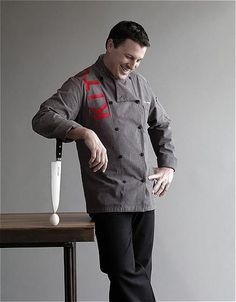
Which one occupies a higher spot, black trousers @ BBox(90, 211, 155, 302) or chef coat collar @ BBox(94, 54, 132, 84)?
chef coat collar @ BBox(94, 54, 132, 84)

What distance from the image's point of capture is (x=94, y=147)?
1.65 metres

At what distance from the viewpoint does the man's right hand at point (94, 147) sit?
65.2 inches

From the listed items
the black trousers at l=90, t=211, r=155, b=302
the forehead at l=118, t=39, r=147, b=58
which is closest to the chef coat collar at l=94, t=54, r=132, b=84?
the forehead at l=118, t=39, r=147, b=58

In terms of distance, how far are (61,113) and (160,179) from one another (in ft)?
1.43

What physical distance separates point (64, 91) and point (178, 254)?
1.57m

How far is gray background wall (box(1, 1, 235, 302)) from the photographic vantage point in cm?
308

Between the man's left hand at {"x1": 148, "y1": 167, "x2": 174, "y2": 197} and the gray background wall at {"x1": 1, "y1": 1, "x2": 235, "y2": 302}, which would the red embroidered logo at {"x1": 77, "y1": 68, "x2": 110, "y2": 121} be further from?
the gray background wall at {"x1": 1, "y1": 1, "x2": 235, "y2": 302}

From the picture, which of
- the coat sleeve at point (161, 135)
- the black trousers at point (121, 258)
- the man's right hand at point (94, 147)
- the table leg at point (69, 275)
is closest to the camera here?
the man's right hand at point (94, 147)

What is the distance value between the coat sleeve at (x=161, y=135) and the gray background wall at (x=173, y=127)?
1.00m

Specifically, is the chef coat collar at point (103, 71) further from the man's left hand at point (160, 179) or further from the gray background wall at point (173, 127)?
the gray background wall at point (173, 127)

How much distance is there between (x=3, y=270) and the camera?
315 cm

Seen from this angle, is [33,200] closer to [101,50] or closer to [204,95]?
[101,50]

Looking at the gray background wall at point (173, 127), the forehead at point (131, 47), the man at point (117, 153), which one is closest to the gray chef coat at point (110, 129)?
the man at point (117, 153)

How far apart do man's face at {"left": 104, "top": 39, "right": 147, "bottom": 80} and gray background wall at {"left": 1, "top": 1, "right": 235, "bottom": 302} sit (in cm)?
121
